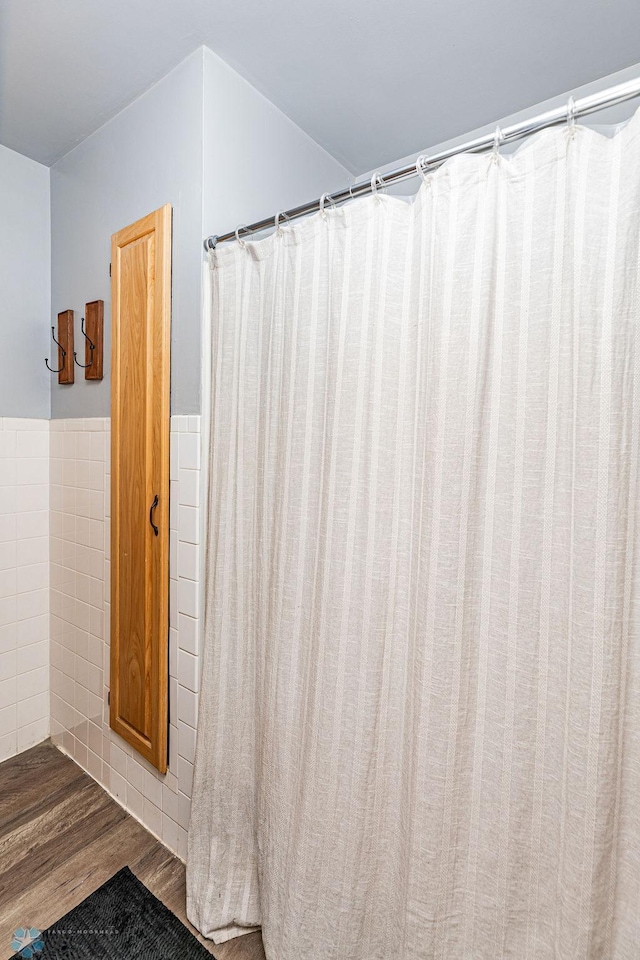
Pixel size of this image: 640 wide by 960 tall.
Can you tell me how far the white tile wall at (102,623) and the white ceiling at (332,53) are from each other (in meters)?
1.09

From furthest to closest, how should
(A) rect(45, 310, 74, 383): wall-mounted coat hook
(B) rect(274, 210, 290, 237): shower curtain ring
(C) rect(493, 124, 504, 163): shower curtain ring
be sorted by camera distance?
(A) rect(45, 310, 74, 383): wall-mounted coat hook, (B) rect(274, 210, 290, 237): shower curtain ring, (C) rect(493, 124, 504, 163): shower curtain ring

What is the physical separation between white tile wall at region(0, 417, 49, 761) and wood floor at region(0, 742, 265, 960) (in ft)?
0.62

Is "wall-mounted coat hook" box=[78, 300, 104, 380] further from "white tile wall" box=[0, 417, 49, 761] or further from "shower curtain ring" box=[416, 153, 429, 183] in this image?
"shower curtain ring" box=[416, 153, 429, 183]

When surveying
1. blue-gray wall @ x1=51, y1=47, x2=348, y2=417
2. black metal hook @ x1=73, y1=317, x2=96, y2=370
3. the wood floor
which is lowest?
the wood floor

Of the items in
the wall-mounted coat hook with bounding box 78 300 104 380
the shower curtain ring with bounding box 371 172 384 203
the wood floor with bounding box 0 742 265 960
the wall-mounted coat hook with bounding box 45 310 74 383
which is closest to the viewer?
the shower curtain ring with bounding box 371 172 384 203

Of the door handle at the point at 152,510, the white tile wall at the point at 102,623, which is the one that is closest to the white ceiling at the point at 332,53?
the white tile wall at the point at 102,623

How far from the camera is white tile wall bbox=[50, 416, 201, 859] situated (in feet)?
4.96

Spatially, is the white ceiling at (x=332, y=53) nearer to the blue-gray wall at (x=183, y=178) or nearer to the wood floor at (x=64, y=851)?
the blue-gray wall at (x=183, y=178)

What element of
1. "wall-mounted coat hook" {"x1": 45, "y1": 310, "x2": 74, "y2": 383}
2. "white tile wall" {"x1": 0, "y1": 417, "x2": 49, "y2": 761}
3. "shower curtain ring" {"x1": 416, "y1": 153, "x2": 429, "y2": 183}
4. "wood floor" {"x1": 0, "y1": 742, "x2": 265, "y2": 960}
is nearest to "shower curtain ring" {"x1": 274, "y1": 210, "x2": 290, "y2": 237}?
"shower curtain ring" {"x1": 416, "y1": 153, "x2": 429, "y2": 183}

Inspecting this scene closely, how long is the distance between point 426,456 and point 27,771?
210cm

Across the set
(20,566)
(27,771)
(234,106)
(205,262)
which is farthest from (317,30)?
(27,771)

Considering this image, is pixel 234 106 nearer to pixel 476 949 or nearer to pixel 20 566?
pixel 20 566

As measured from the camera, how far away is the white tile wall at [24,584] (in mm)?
2029

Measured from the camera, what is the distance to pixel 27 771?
198cm
